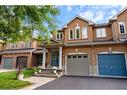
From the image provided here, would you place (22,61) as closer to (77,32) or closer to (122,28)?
(77,32)

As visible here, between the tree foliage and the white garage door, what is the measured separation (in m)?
6.21

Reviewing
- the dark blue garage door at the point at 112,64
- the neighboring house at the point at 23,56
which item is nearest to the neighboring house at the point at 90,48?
the dark blue garage door at the point at 112,64

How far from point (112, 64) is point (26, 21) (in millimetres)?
9503

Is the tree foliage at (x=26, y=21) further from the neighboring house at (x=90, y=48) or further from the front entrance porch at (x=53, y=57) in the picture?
the front entrance porch at (x=53, y=57)

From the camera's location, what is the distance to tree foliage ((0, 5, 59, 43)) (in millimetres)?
6945

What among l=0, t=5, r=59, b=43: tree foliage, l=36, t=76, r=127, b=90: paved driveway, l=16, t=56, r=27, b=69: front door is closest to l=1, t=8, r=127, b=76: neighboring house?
l=36, t=76, r=127, b=90: paved driveway

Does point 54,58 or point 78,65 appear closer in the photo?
point 78,65

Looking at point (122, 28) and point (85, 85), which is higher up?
point (122, 28)

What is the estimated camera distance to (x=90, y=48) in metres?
14.1

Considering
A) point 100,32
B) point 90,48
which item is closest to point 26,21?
point 90,48

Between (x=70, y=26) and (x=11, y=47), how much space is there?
14.0 meters

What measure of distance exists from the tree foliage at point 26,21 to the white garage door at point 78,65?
6.21 meters

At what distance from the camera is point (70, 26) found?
16.2 metres

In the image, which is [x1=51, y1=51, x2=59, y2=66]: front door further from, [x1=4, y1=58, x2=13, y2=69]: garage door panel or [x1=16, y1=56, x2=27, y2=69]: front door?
[x1=4, y1=58, x2=13, y2=69]: garage door panel
